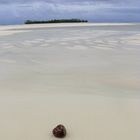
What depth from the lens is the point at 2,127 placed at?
6.97ft

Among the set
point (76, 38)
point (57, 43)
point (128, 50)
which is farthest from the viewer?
point (76, 38)

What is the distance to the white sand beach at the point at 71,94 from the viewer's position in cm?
209

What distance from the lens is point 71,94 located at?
2781 mm

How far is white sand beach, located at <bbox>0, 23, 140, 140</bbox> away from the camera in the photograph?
209 centimetres

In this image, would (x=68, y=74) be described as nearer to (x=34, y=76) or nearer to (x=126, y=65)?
(x=34, y=76)

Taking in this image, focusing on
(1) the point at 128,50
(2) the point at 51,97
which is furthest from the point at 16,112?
(1) the point at 128,50

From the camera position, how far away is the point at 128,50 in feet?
16.9

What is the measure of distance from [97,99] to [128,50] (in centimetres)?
260

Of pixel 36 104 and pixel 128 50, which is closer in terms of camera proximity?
pixel 36 104

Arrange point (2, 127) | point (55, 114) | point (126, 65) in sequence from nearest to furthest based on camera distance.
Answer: point (2, 127) → point (55, 114) → point (126, 65)

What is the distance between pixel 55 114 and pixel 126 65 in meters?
1.83

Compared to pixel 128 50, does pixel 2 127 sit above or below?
above

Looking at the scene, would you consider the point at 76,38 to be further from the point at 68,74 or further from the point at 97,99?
the point at 97,99

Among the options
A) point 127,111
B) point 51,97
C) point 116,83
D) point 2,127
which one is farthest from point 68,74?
point 2,127
